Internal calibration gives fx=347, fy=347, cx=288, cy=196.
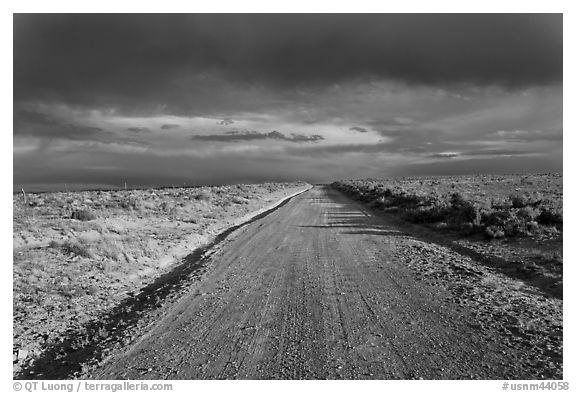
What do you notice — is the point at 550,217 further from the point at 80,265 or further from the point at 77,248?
the point at 77,248

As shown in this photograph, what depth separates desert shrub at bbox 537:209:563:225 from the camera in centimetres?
1355

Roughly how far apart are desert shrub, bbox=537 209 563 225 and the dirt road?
5.80 metres

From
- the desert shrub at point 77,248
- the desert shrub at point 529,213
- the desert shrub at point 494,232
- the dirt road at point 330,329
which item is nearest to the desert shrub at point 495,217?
the desert shrub at point 529,213

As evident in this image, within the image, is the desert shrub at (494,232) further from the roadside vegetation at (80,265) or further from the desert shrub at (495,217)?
the roadside vegetation at (80,265)

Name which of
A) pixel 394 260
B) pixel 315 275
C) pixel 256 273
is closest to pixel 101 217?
pixel 256 273

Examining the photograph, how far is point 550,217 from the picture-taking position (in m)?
13.8

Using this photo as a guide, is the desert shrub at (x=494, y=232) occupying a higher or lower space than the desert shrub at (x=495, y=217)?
lower

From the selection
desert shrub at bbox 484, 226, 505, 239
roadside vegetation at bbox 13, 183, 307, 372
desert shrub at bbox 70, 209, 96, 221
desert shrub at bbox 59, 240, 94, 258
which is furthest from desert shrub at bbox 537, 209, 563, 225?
desert shrub at bbox 70, 209, 96, 221

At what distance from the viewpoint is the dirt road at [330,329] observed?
4836 millimetres

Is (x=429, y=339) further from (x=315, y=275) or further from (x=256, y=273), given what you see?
(x=256, y=273)

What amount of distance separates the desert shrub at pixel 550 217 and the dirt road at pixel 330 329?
19.0 feet

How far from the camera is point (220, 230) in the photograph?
744 inches

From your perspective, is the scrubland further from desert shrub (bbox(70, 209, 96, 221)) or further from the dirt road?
desert shrub (bbox(70, 209, 96, 221))

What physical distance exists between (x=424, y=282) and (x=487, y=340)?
9.81 ft
